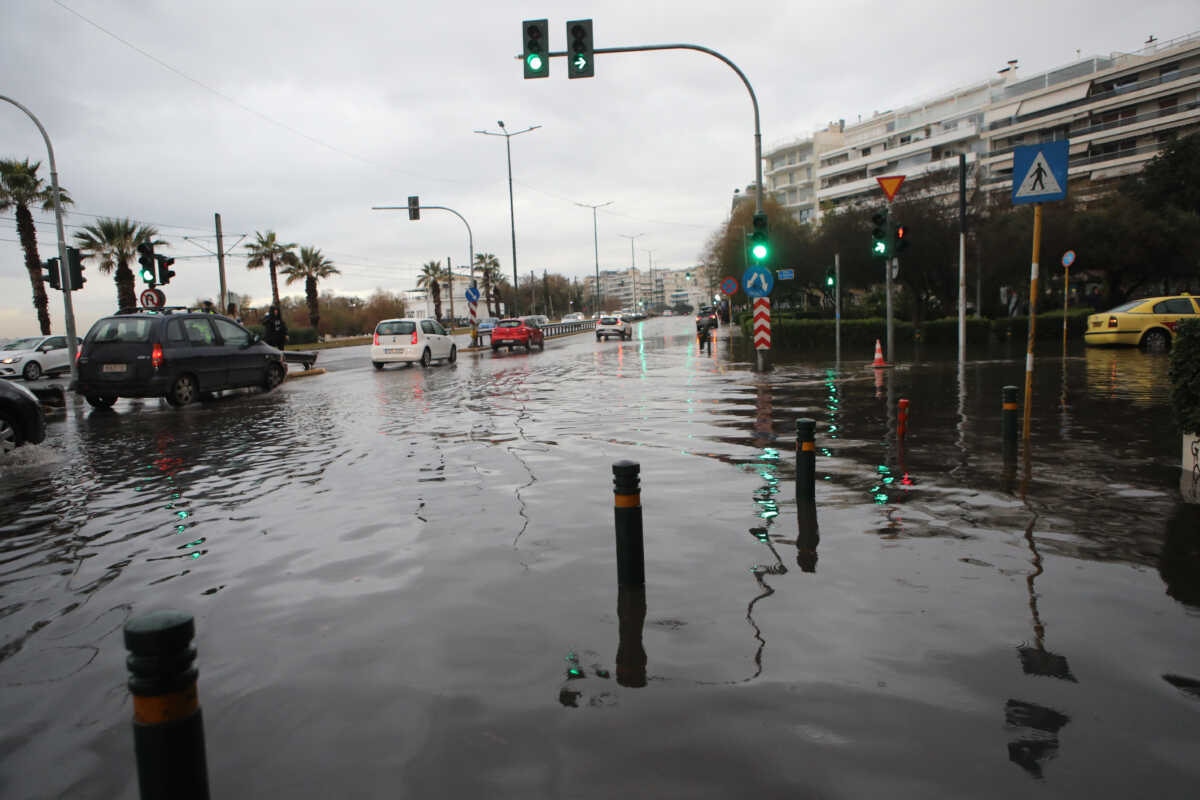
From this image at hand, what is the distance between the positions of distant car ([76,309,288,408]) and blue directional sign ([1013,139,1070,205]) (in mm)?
14115

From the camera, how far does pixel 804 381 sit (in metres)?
17.0

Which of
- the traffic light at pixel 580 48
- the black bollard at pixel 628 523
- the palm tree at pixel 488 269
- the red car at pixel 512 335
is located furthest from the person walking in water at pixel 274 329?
the palm tree at pixel 488 269

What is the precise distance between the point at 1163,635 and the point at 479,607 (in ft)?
10.7

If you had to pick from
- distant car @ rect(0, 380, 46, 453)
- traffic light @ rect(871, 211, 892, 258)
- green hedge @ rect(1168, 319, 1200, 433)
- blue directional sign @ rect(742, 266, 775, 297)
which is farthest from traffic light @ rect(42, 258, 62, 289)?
green hedge @ rect(1168, 319, 1200, 433)

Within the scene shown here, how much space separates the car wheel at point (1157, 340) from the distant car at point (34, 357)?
32838 mm

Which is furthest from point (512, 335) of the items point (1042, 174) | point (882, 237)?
point (1042, 174)

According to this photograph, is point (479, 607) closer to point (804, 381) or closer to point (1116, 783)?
point (1116, 783)

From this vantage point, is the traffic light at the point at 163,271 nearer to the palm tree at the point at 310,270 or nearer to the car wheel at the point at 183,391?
the car wheel at the point at 183,391

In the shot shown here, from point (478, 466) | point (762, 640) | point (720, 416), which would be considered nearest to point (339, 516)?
point (478, 466)

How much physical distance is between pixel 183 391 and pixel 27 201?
102 ft

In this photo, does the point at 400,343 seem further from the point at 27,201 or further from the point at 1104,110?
the point at 1104,110

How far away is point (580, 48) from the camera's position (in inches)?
580

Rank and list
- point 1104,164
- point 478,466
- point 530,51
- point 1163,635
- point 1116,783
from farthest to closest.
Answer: point 1104,164 → point 530,51 → point 478,466 → point 1163,635 → point 1116,783

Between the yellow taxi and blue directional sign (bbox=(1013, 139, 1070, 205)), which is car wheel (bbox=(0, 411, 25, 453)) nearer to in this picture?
blue directional sign (bbox=(1013, 139, 1070, 205))
